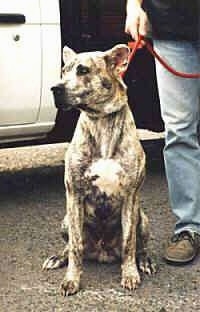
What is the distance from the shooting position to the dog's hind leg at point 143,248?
364 cm

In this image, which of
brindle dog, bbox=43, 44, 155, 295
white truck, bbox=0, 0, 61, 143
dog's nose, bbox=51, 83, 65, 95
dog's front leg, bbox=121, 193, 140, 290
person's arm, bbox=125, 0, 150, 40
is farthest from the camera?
white truck, bbox=0, 0, 61, 143

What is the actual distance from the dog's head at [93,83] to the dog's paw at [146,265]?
2.59 feet

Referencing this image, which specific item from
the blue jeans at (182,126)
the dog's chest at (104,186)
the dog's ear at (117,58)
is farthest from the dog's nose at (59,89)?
the blue jeans at (182,126)

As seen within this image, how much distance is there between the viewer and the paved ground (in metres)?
3.29

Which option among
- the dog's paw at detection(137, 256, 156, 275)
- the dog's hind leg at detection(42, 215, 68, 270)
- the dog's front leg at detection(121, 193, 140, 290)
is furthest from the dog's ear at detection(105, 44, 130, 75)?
the dog's paw at detection(137, 256, 156, 275)

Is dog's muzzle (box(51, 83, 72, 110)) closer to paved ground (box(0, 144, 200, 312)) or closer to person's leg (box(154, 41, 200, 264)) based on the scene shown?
person's leg (box(154, 41, 200, 264))

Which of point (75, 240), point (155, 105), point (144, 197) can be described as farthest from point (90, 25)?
point (75, 240)

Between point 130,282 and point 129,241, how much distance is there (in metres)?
0.19

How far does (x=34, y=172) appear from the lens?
5.97 m

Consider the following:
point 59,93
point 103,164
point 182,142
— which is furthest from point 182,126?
point 59,93

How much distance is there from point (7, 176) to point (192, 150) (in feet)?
7.54

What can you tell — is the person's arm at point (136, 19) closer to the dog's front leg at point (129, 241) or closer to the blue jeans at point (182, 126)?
the blue jeans at point (182, 126)

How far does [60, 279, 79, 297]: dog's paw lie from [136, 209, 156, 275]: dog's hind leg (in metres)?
0.40

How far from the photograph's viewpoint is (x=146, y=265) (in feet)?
12.0
